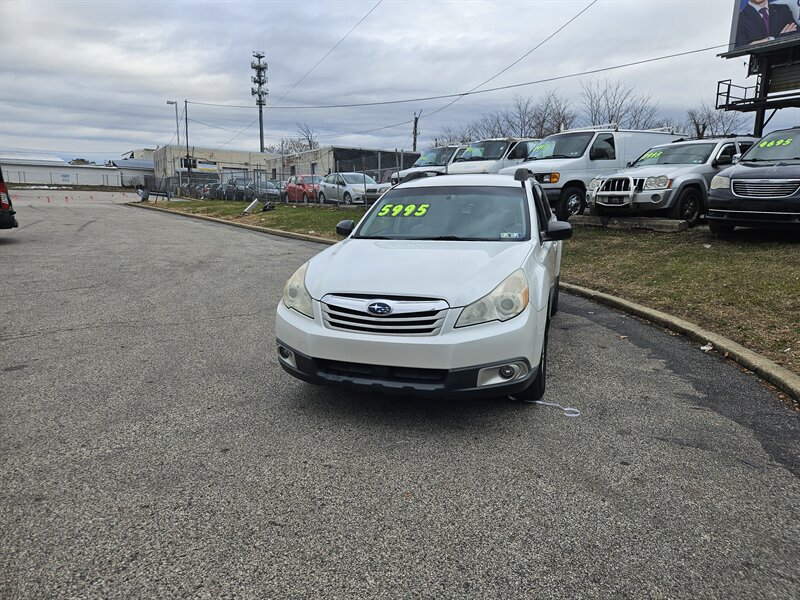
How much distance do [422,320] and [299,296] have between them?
99 cm

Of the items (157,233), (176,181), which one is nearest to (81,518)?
(157,233)

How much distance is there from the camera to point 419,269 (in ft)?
12.9

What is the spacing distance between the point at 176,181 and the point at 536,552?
52.2m

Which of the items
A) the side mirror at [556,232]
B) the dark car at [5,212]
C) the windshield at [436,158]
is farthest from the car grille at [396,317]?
the windshield at [436,158]

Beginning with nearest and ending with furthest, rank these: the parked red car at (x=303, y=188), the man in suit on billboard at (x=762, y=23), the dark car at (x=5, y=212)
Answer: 1. the dark car at (x=5, y=212)
2. the man in suit on billboard at (x=762, y=23)
3. the parked red car at (x=303, y=188)

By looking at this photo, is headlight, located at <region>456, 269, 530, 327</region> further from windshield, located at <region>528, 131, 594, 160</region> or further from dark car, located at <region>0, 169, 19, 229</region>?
dark car, located at <region>0, 169, 19, 229</region>

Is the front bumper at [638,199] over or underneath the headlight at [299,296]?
over

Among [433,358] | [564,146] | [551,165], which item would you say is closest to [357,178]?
[564,146]

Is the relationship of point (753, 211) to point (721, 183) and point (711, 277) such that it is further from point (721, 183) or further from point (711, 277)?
point (711, 277)

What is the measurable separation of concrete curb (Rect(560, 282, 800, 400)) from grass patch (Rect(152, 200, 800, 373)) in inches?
5.1

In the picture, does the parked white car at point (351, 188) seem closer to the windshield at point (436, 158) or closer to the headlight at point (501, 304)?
the windshield at point (436, 158)

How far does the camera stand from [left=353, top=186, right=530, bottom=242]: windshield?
4.85 metres

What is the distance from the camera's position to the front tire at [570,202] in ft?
42.5

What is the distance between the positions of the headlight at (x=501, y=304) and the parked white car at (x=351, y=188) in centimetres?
1741
